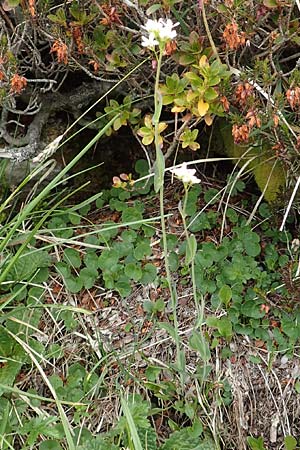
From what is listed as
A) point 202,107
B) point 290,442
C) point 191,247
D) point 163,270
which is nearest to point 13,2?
point 202,107

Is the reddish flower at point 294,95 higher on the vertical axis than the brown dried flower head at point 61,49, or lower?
lower

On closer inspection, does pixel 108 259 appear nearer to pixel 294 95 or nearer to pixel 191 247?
pixel 191 247

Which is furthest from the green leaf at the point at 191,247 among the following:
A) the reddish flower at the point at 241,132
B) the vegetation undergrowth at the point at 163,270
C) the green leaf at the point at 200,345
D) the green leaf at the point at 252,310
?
the green leaf at the point at 252,310

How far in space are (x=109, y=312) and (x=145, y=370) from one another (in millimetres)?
227

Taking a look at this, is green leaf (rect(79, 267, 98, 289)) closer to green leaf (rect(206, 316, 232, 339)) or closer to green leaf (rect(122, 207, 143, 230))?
green leaf (rect(122, 207, 143, 230))

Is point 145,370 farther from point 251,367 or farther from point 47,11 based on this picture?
point 47,11

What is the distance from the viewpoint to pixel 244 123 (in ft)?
5.72

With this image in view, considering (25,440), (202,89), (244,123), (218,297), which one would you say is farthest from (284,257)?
(25,440)

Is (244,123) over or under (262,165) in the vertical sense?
over

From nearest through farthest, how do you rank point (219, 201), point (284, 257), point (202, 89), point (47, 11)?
point (202, 89) → point (47, 11) → point (284, 257) → point (219, 201)

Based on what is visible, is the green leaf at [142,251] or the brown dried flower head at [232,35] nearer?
the brown dried flower head at [232,35]

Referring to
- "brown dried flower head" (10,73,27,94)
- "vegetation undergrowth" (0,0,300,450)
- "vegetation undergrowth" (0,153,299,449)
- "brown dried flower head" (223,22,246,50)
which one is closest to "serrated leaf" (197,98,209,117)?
"vegetation undergrowth" (0,0,300,450)

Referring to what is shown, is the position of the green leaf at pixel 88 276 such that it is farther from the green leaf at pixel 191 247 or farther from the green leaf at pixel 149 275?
the green leaf at pixel 191 247

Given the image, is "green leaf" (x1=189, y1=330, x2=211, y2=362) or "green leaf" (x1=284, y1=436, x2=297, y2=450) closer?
"green leaf" (x1=189, y1=330, x2=211, y2=362)
